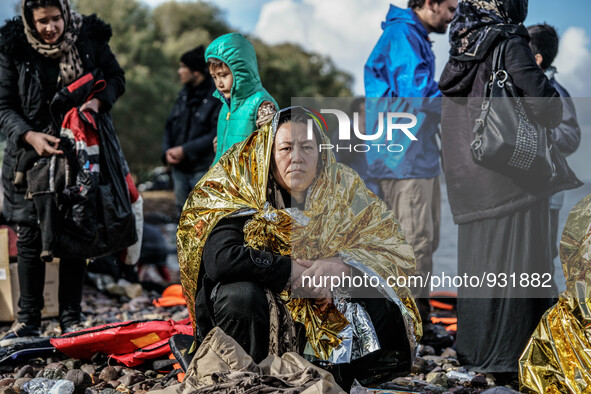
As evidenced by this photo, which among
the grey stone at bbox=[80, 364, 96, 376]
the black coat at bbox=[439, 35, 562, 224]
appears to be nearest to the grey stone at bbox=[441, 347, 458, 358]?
the black coat at bbox=[439, 35, 562, 224]

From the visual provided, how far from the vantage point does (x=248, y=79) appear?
12.9 feet

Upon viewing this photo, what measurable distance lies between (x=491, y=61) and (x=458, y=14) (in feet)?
1.12

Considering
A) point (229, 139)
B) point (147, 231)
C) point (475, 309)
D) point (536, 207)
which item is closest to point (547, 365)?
point (475, 309)

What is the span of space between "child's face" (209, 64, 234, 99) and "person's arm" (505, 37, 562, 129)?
1.64 metres

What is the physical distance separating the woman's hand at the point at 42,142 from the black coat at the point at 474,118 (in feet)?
7.48

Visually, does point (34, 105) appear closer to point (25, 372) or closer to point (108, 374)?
point (25, 372)

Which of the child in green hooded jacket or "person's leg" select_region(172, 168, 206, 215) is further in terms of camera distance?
"person's leg" select_region(172, 168, 206, 215)

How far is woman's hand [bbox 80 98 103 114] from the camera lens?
13.3 ft

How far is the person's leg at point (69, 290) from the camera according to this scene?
4133 mm

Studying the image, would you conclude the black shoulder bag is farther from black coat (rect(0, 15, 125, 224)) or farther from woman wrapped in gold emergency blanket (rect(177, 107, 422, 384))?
black coat (rect(0, 15, 125, 224))

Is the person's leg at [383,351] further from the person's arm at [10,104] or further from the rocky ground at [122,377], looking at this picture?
the person's arm at [10,104]

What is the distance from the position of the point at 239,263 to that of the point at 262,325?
0.28m

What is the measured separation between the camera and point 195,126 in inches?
237

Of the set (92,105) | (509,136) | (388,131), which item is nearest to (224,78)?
(92,105)
